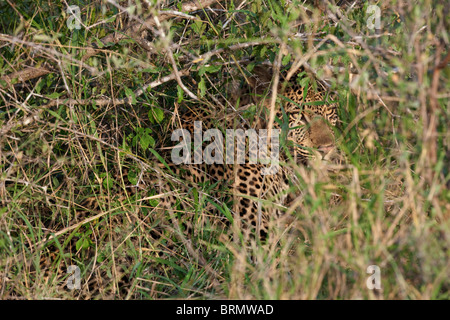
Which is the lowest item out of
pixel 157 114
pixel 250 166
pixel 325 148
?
pixel 250 166

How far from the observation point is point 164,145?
12.0ft

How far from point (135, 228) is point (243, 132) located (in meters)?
1.03

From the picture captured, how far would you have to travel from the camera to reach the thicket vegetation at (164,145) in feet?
7.45

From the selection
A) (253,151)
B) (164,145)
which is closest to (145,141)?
(164,145)

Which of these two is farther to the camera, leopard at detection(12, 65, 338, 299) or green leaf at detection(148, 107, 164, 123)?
green leaf at detection(148, 107, 164, 123)

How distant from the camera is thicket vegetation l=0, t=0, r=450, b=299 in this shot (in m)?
2.27

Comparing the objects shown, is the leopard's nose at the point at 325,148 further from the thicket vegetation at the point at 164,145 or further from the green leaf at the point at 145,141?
the green leaf at the point at 145,141

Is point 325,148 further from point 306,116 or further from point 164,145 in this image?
point 164,145

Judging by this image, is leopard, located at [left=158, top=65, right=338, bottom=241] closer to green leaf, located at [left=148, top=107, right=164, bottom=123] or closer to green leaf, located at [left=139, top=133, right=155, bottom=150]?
green leaf, located at [left=148, top=107, right=164, bottom=123]

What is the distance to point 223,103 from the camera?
3703 mm

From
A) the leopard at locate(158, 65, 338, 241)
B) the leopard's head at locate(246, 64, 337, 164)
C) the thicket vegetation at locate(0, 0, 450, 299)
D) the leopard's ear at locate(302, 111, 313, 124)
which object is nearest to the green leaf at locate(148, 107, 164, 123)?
the thicket vegetation at locate(0, 0, 450, 299)

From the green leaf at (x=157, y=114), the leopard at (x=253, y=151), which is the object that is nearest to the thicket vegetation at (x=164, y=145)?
the green leaf at (x=157, y=114)
